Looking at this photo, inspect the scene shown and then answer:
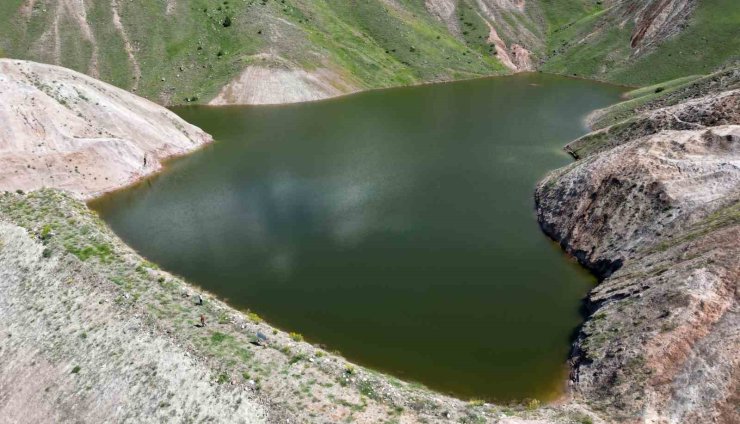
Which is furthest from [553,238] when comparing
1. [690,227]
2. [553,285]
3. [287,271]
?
[287,271]

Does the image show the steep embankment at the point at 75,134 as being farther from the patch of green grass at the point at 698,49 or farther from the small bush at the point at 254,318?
the patch of green grass at the point at 698,49

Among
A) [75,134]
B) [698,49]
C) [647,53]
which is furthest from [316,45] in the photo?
[698,49]

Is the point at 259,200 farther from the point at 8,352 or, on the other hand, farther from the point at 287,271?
the point at 8,352

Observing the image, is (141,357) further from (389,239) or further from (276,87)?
(276,87)

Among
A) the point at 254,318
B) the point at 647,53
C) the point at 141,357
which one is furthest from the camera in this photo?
the point at 647,53

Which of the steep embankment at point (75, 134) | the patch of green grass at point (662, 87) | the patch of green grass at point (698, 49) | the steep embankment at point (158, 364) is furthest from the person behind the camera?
the patch of green grass at point (698, 49)

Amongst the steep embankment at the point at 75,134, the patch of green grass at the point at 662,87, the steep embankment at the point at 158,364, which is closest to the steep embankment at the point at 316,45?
the patch of green grass at the point at 662,87
